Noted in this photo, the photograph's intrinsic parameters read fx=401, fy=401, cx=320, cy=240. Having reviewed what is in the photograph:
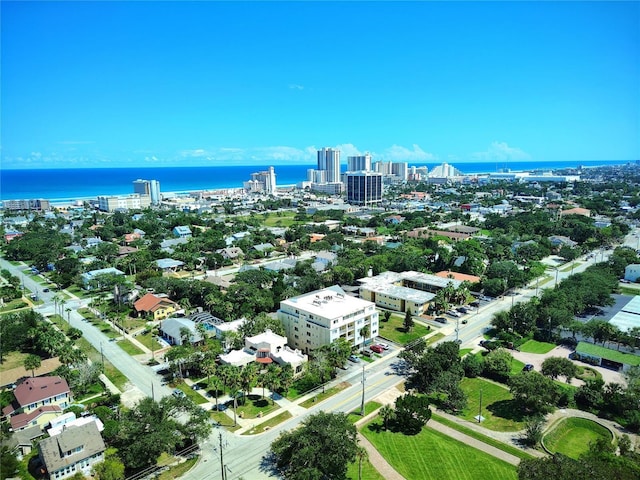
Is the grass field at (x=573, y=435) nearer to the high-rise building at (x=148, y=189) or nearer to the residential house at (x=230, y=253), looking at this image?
the residential house at (x=230, y=253)

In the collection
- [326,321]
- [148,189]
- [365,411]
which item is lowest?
[365,411]

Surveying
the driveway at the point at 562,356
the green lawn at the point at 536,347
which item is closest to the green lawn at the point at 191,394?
the driveway at the point at 562,356

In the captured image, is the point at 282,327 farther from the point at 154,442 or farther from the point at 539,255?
the point at 539,255

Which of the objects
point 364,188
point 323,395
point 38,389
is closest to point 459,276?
point 323,395

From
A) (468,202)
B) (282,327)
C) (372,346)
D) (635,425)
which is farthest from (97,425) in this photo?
(468,202)

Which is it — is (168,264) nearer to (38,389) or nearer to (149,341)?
(149,341)

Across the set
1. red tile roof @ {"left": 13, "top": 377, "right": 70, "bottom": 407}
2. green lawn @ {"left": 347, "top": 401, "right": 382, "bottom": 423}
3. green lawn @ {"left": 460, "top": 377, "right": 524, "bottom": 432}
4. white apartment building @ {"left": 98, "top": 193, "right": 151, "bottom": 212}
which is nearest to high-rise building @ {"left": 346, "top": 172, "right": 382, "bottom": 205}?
white apartment building @ {"left": 98, "top": 193, "right": 151, "bottom": 212}
